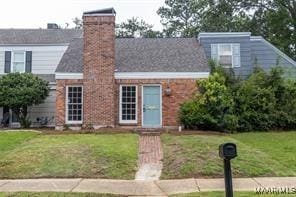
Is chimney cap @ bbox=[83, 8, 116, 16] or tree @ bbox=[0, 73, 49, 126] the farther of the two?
tree @ bbox=[0, 73, 49, 126]

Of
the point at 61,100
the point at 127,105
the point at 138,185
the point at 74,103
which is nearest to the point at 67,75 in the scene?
the point at 61,100

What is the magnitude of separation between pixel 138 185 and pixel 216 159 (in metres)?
3.03

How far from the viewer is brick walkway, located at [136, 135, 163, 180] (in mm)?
11939

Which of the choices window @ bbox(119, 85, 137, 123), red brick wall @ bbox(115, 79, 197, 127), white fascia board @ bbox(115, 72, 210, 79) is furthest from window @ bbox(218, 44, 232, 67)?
window @ bbox(119, 85, 137, 123)

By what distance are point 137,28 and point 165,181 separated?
124 ft

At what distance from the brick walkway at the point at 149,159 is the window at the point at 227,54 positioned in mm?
9620

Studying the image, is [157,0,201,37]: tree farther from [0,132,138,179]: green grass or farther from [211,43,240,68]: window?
[0,132,138,179]: green grass

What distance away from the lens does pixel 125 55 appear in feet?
80.6

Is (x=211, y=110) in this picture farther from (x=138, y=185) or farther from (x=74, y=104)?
(x=138, y=185)

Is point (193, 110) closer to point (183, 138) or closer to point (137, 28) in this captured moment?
point (183, 138)

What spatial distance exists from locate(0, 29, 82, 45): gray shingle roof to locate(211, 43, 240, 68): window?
9.41m

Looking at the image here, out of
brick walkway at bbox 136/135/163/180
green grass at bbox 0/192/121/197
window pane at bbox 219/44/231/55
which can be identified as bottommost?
green grass at bbox 0/192/121/197

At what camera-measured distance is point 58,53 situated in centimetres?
2839

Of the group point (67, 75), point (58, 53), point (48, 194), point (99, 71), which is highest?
→ point (58, 53)
